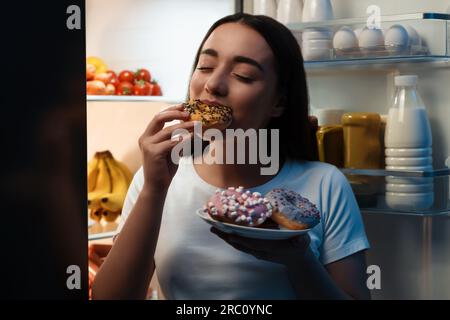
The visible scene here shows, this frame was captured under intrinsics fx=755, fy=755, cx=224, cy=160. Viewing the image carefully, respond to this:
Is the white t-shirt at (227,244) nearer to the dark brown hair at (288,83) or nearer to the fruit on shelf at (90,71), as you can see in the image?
the dark brown hair at (288,83)

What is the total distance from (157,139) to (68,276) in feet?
0.92

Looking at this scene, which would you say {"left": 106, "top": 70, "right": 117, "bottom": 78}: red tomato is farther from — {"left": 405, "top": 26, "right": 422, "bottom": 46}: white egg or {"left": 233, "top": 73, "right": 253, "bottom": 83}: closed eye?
{"left": 405, "top": 26, "right": 422, "bottom": 46}: white egg

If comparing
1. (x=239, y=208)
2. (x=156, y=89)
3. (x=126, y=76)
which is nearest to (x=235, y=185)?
(x=239, y=208)

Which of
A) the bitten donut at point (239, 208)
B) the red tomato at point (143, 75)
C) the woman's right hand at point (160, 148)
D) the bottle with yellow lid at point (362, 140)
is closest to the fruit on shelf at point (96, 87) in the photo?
the red tomato at point (143, 75)

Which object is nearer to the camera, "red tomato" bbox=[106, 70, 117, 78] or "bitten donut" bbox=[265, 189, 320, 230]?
"bitten donut" bbox=[265, 189, 320, 230]

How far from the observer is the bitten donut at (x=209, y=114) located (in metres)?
1.22

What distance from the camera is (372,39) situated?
1310 millimetres

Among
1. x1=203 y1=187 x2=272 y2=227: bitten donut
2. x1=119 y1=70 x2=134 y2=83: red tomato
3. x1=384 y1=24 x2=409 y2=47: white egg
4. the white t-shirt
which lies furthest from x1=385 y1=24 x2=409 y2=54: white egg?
x1=119 y1=70 x2=134 y2=83: red tomato

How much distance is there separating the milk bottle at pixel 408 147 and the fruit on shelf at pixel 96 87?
54cm

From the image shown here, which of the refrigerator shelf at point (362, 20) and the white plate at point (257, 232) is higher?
the refrigerator shelf at point (362, 20)

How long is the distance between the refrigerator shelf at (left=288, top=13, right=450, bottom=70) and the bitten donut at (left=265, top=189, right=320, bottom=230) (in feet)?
0.75

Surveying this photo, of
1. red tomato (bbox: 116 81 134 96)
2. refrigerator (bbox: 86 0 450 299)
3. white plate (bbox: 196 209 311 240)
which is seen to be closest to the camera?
white plate (bbox: 196 209 311 240)

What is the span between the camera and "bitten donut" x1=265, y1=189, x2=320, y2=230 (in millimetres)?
1173
